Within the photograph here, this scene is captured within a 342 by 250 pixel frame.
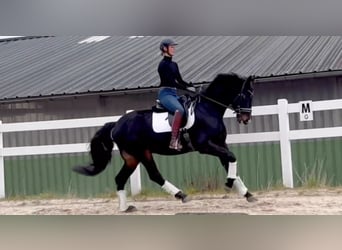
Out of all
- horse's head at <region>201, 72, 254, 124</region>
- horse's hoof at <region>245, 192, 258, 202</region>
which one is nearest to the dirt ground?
horse's hoof at <region>245, 192, 258, 202</region>

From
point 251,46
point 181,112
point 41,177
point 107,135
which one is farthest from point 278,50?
point 41,177

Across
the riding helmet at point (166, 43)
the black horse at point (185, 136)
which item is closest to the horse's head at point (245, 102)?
the black horse at point (185, 136)

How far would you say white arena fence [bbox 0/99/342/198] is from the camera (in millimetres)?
665

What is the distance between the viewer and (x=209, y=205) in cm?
73

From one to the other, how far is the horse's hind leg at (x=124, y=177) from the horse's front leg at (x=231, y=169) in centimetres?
10

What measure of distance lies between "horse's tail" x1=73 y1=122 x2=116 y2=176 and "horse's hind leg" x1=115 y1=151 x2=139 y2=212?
25 millimetres

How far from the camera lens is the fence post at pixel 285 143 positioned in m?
0.67

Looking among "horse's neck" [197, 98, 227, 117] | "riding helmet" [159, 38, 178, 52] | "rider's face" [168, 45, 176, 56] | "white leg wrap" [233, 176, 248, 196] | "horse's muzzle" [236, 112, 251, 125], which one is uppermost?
"riding helmet" [159, 38, 178, 52]

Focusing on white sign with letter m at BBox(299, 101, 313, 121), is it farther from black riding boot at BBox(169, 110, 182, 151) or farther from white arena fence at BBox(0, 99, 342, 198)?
black riding boot at BBox(169, 110, 182, 151)

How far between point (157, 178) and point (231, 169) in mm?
100

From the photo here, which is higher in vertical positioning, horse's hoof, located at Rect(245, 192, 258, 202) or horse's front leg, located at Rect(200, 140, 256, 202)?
horse's front leg, located at Rect(200, 140, 256, 202)

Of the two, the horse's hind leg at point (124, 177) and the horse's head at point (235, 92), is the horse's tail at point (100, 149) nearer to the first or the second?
the horse's hind leg at point (124, 177)

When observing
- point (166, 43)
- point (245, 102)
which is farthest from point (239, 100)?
point (166, 43)
